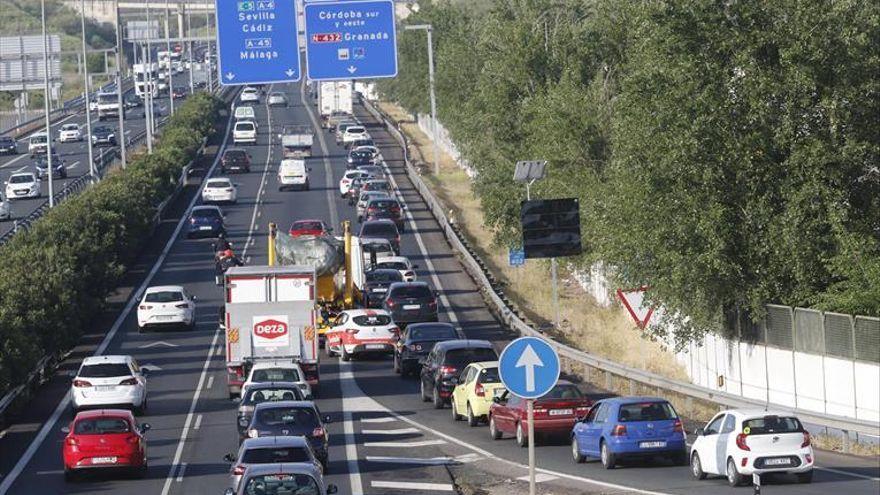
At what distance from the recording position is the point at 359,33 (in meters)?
55.6

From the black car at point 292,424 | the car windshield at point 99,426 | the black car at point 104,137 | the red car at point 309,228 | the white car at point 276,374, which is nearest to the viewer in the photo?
the black car at point 292,424

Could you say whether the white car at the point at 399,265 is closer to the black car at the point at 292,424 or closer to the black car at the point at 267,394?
the black car at the point at 267,394

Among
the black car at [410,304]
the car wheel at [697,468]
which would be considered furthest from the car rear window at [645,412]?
the black car at [410,304]

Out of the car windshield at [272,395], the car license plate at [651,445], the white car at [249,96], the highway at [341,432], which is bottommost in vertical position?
the highway at [341,432]

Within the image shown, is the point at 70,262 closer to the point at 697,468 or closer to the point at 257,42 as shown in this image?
the point at 257,42

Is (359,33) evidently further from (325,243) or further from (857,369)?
(857,369)

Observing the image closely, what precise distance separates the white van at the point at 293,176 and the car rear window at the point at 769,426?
6767 cm

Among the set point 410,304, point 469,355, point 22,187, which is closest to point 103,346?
point 410,304

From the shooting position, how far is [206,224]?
7706 cm

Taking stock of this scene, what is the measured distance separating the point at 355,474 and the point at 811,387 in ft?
35.3

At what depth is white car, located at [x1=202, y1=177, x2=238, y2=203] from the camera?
88000 mm

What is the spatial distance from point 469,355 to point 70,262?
1890cm

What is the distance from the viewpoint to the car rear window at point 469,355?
41.2 meters

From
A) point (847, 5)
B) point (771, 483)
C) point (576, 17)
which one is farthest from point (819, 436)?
point (576, 17)
